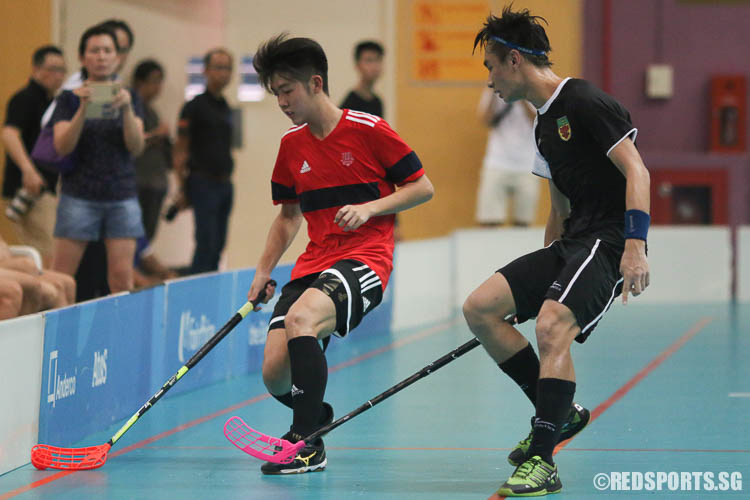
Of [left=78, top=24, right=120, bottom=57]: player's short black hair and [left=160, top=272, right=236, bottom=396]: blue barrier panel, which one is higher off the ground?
[left=78, top=24, right=120, bottom=57]: player's short black hair

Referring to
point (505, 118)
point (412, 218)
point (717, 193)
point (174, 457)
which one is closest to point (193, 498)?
point (174, 457)

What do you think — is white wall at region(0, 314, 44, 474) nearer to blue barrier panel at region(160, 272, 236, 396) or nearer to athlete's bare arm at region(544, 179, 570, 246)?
blue barrier panel at region(160, 272, 236, 396)

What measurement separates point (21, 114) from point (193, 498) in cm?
460

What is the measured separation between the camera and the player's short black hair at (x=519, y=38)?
160 inches

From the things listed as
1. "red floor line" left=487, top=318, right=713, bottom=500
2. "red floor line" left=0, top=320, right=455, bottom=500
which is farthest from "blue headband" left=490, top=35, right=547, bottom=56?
"red floor line" left=0, top=320, right=455, bottom=500

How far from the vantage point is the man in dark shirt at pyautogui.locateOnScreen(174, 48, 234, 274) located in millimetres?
8562

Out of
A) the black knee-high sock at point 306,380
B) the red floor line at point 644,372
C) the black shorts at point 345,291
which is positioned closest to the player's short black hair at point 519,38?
the black shorts at point 345,291

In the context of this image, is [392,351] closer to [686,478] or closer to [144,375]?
[144,375]

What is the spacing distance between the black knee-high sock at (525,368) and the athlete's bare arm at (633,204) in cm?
60

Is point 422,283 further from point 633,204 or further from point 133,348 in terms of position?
point 633,204

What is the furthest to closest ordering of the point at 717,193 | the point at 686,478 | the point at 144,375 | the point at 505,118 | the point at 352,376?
the point at 717,193 → the point at 505,118 → the point at 352,376 → the point at 144,375 → the point at 686,478

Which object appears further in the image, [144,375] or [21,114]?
[21,114]

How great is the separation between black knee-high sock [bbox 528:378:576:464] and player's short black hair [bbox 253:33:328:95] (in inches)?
55.4

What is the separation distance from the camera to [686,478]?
4.12 metres
